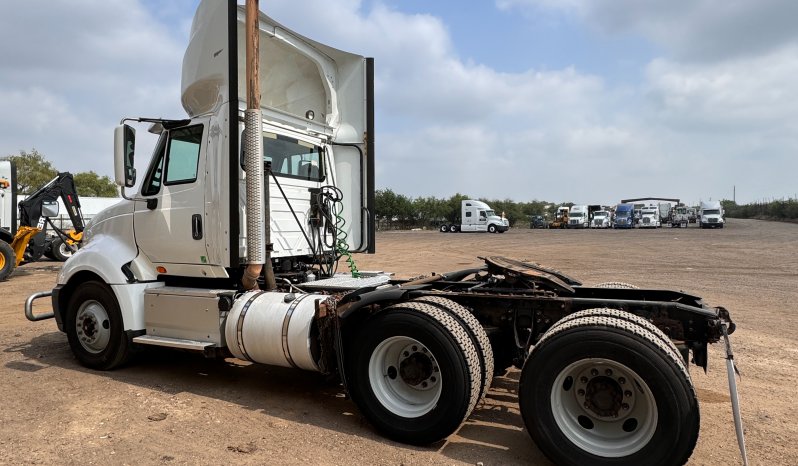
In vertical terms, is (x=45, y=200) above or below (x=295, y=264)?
above

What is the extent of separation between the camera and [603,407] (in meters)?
3.50

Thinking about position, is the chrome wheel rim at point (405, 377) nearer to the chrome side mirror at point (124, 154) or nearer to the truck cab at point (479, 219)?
the chrome side mirror at point (124, 154)

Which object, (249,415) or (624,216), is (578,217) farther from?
(249,415)

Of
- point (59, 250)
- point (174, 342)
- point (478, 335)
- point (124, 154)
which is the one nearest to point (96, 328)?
point (174, 342)

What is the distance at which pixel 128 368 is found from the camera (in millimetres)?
6238

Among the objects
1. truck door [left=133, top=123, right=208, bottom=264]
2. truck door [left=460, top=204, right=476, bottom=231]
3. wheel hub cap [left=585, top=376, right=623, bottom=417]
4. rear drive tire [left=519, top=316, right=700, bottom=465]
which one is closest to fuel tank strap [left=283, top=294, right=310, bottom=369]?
truck door [left=133, top=123, right=208, bottom=264]

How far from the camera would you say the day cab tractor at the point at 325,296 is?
11.5 feet

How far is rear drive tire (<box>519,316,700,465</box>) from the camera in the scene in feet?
10.5

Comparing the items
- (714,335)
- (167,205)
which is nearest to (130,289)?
(167,205)

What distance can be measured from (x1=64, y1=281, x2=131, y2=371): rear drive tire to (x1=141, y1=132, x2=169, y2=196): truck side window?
4.10 feet

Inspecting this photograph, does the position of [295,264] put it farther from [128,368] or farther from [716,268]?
[716,268]

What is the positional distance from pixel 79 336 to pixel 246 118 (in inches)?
141

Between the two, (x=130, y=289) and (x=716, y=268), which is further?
(x=716, y=268)

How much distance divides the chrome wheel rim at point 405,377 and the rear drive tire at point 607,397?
81 cm
